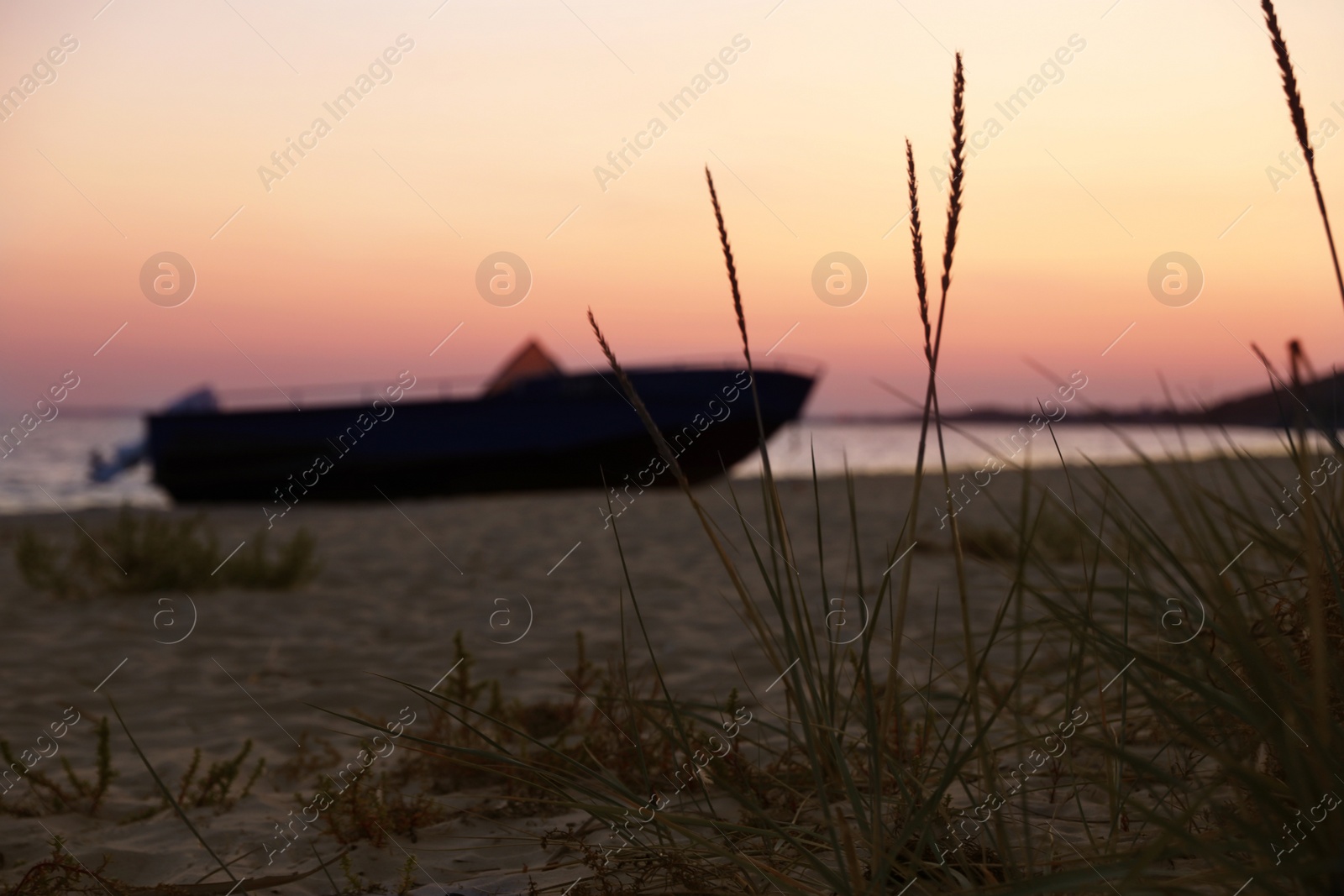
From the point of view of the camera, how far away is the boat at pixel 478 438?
12.9 m

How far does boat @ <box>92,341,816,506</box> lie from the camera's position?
12.9 meters

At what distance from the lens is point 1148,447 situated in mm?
38000

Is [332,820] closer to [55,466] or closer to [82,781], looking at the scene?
[82,781]

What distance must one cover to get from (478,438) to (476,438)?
3cm

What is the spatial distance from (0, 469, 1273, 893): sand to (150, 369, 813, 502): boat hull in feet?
17.9

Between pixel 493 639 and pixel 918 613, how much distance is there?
1864 mm

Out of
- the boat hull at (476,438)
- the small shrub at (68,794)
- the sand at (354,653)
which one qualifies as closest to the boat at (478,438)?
the boat hull at (476,438)

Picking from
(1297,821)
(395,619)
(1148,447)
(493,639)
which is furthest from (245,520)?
(1148,447)

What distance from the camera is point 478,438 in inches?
542

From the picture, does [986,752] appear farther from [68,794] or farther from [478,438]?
[478,438]

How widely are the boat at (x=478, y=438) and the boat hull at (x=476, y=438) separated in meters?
0.02

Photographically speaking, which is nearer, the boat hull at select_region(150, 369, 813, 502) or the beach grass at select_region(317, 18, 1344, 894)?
the beach grass at select_region(317, 18, 1344, 894)


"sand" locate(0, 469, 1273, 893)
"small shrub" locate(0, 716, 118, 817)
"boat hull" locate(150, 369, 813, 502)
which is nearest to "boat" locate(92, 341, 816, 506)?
"boat hull" locate(150, 369, 813, 502)

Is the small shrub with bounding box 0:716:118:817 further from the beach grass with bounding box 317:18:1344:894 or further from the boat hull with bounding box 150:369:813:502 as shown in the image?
the boat hull with bounding box 150:369:813:502
